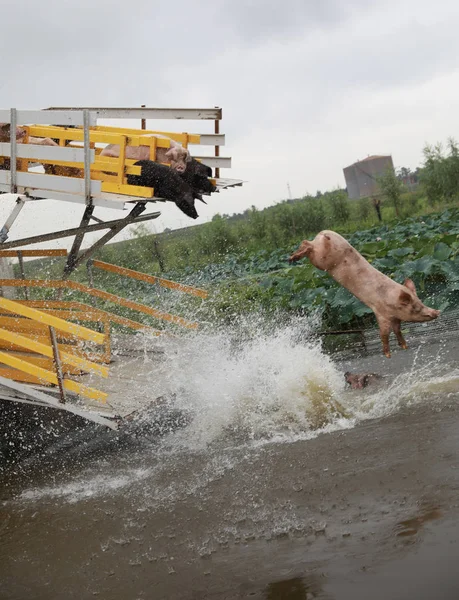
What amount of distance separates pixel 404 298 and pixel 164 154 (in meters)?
2.33

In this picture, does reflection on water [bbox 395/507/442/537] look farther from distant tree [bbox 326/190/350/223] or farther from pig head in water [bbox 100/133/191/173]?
distant tree [bbox 326/190/350/223]

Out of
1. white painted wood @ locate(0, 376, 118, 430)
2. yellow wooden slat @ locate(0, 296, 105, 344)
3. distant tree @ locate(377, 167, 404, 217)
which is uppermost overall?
distant tree @ locate(377, 167, 404, 217)

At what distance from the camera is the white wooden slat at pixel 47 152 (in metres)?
6.28

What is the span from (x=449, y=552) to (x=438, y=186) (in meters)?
43.5

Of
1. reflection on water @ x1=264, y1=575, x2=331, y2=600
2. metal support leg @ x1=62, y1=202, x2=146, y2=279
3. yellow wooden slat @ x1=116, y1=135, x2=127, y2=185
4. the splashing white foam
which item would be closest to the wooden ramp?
metal support leg @ x1=62, y1=202, x2=146, y2=279

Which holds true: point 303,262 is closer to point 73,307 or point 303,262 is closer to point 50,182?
point 73,307

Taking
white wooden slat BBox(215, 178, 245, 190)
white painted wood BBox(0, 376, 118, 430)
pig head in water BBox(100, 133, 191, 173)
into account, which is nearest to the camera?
pig head in water BBox(100, 133, 191, 173)

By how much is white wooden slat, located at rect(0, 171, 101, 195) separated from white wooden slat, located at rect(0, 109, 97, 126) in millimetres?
456

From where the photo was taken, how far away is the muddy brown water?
A: 3809 mm

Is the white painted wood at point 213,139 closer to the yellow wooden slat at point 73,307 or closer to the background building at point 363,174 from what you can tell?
the yellow wooden slat at point 73,307

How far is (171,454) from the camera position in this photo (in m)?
6.71

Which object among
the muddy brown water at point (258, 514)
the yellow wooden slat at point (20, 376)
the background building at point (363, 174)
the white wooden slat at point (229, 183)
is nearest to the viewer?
the muddy brown water at point (258, 514)

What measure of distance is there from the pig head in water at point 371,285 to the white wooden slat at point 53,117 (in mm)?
2280

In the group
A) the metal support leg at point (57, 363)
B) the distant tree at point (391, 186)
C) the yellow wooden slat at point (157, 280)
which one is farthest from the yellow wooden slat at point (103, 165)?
the distant tree at point (391, 186)
